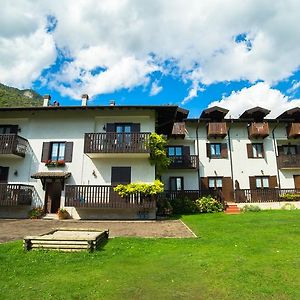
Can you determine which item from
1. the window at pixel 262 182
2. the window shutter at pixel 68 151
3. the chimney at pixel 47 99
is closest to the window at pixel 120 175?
the window shutter at pixel 68 151

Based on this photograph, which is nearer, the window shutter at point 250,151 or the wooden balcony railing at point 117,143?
the wooden balcony railing at point 117,143

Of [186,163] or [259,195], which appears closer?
[259,195]

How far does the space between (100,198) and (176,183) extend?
10.8 metres

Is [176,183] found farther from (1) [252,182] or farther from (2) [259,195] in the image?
(2) [259,195]

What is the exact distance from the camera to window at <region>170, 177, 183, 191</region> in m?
26.8

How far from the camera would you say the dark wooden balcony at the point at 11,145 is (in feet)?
61.6

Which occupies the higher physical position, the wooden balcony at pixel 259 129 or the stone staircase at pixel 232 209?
the wooden balcony at pixel 259 129

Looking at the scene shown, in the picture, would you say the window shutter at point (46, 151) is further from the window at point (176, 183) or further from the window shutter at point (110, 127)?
the window at point (176, 183)

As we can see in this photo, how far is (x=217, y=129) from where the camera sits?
27156mm

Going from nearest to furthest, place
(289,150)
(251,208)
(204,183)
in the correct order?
(251,208)
(204,183)
(289,150)

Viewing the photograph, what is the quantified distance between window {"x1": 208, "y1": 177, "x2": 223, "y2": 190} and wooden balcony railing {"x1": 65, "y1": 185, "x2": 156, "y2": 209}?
10.9 metres

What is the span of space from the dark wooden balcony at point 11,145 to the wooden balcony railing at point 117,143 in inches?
194

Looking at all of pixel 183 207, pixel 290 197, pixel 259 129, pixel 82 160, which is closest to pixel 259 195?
pixel 290 197

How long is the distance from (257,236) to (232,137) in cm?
1883
